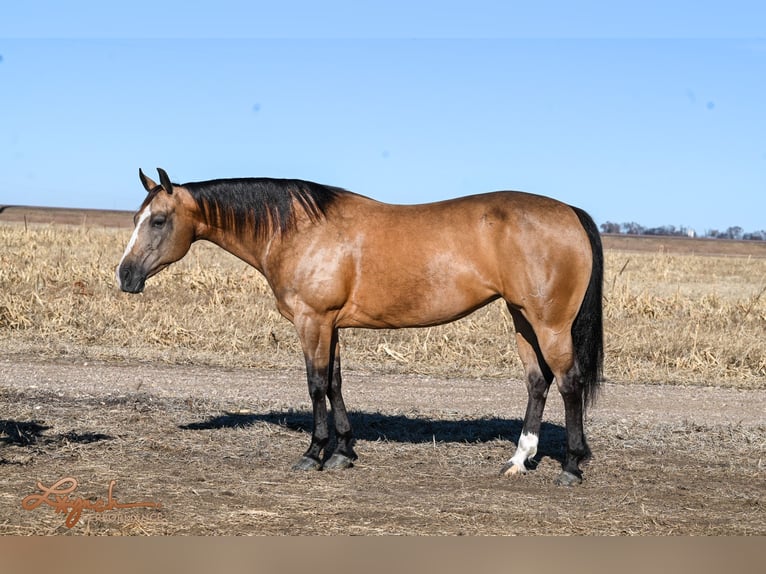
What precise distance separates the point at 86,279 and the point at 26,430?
1073 cm

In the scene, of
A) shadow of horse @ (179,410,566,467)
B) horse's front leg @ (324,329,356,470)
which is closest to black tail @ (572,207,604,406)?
shadow of horse @ (179,410,566,467)

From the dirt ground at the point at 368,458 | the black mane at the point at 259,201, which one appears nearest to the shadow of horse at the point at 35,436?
the dirt ground at the point at 368,458

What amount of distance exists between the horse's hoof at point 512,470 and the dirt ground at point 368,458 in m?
0.10

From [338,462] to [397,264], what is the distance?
71.6 inches

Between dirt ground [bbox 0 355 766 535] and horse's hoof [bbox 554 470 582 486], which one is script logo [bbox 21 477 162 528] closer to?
dirt ground [bbox 0 355 766 535]

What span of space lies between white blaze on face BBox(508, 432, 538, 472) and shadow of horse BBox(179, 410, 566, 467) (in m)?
0.72

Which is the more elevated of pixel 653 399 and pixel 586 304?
pixel 586 304

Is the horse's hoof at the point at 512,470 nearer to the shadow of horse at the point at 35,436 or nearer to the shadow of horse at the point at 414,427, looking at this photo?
the shadow of horse at the point at 414,427

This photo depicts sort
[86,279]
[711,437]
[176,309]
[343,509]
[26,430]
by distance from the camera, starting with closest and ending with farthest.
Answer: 1. [343,509]
2. [26,430]
3. [711,437]
4. [176,309]
5. [86,279]

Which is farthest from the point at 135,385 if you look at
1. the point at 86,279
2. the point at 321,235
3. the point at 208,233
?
the point at 86,279

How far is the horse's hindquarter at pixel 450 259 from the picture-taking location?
23.9ft

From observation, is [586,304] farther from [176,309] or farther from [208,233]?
[176,309]

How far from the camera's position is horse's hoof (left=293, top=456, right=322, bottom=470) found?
759cm

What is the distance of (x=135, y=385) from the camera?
36.9 ft
